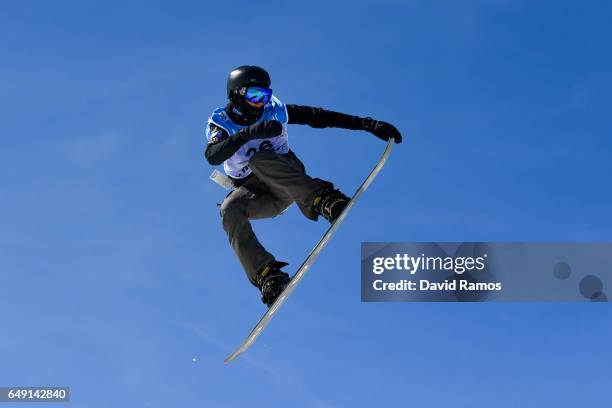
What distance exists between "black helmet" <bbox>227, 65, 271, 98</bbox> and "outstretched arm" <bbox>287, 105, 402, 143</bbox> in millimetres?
851

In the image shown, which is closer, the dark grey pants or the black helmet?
the black helmet

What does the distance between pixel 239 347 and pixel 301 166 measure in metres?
3.45

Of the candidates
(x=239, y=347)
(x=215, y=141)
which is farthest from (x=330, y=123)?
(x=239, y=347)

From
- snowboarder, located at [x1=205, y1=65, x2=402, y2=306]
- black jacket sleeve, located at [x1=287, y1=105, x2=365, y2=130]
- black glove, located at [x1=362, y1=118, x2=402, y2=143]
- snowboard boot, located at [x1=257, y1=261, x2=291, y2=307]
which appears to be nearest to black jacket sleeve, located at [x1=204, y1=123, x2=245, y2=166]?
snowboarder, located at [x1=205, y1=65, x2=402, y2=306]

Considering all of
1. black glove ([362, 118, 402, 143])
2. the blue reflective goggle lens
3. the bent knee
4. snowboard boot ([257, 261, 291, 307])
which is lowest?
snowboard boot ([257, 261, 291, 307])

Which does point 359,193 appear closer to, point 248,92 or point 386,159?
point 386,159

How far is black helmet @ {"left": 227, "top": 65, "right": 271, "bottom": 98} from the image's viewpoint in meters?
14.5

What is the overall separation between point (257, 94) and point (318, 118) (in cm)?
130

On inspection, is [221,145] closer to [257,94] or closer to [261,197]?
[257,94]

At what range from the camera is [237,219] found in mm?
15000

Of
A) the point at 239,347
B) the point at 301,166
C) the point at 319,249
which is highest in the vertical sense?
the point at 301,166

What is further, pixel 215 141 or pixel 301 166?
pixel 301 166

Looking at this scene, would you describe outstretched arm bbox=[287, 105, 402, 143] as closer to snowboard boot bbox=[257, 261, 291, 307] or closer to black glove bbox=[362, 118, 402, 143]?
black glove bbox=[362, 118, 402, 143]

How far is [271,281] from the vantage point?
48.1 ft
